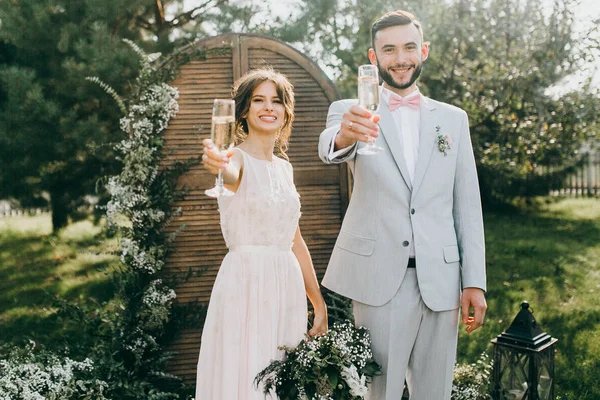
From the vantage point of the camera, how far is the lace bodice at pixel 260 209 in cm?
270

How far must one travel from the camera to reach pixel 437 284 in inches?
99.4

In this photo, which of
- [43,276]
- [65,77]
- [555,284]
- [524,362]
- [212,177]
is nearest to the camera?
[524,362]

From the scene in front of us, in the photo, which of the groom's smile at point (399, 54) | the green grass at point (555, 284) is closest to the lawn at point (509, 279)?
the green grass at point (555, 284)

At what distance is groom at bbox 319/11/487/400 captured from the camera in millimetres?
2529

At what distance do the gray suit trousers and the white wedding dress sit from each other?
390 millimetres

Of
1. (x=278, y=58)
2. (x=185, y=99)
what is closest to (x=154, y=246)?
(x=185, y=99)

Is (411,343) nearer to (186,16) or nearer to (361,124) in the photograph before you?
(361,124)

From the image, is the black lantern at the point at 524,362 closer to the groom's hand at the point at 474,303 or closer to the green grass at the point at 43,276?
the groom's hand at the point at 474,303

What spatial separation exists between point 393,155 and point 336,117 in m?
0.30

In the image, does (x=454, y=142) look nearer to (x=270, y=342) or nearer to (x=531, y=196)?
(x=270, y=342)

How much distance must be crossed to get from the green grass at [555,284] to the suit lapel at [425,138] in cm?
236

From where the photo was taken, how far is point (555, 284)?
678 cm

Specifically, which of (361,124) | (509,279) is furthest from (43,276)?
(361,124)

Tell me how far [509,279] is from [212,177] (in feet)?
14.1
